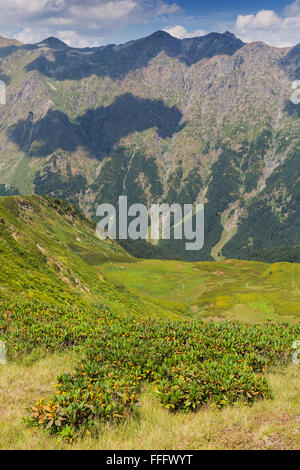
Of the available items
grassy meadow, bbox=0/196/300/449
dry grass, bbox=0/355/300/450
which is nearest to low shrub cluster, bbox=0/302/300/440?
grassy meadow, bbox=0/196/300/449

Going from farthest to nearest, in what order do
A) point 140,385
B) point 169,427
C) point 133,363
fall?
point 133,363
point 140,385
point 169,427

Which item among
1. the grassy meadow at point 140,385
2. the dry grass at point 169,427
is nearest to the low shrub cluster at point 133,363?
the grassy meadow at point 140,385

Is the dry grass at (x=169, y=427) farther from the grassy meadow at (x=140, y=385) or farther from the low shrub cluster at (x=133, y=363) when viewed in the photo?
the low shrub cluster at (x=133, y=363)

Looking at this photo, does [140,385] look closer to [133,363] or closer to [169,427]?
[133,363]

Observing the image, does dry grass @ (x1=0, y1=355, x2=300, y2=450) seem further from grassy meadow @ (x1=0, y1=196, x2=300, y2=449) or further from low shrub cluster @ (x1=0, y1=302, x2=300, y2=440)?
low shrub cluster @ (x1=0, y1=302, x2=300, y2=440)

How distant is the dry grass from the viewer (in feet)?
26.9

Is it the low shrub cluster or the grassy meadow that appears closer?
the grassy meadow

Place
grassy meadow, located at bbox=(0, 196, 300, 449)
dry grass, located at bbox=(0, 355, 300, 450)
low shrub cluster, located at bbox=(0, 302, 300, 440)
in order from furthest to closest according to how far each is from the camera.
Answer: low shrub cluster, located at bbox=(0, 302, 300, 440) → grassy meadow, located at bbox=(0, 196, 300, 449) → dry grass, located at bbox=(0, 355, 300, 450)

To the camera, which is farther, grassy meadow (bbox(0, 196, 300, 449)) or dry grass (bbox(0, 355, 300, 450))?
grassy meadow (bbox(0, 196, 300, 449))

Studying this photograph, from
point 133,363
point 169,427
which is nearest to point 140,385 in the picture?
point 133,363

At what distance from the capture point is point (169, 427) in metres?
9.17

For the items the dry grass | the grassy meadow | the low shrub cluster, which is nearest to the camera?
the dry grass
